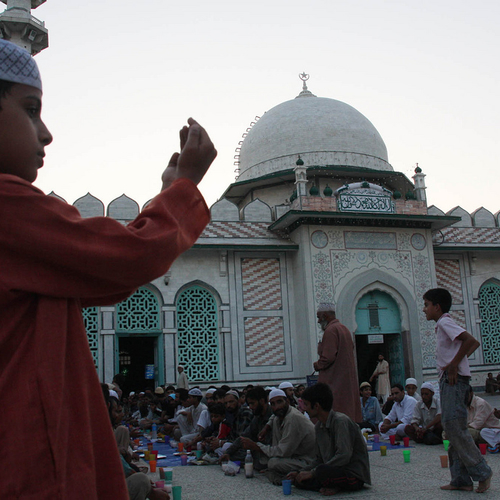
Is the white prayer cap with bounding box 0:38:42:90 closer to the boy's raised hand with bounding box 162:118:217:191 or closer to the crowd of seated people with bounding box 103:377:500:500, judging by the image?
the boy's raised hand with bounding box 162:118:217:191

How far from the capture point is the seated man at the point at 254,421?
20.0 feet

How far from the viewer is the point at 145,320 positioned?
13.6 m

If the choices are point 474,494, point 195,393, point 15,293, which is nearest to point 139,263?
point 15,293

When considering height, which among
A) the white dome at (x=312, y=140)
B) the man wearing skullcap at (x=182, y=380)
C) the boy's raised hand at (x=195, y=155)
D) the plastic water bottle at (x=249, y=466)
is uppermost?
the white dome at (x=312, y=140)

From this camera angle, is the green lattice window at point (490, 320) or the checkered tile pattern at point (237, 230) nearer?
the checkered tile pattern at point (237, 230)

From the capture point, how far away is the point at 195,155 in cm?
125

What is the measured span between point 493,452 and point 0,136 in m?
6.45

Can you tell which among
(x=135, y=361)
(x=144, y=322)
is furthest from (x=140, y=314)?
(x=135, y=361)

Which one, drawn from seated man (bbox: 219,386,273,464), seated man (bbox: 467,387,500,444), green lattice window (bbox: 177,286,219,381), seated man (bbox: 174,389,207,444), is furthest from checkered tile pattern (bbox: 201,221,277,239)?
seated man (bbox: 467,387,500,444)

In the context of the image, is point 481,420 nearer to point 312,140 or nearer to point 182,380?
point 182,380

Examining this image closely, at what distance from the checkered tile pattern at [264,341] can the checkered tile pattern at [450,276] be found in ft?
15.7

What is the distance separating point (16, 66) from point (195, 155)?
15.5 inches

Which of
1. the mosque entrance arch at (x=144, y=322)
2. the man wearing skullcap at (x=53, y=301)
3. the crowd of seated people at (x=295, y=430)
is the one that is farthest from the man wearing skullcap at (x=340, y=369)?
the mosque entrance arch at (x=144, y=322)

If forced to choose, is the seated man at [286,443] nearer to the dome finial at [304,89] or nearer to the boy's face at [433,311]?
the boy's face at [433,311]
